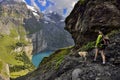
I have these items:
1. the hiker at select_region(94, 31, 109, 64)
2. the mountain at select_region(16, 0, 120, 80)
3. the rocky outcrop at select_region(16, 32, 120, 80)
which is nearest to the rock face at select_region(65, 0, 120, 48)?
the mountain at select_region(16, 0, 120, 80)

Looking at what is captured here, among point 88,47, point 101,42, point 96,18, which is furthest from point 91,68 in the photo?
point 96,18

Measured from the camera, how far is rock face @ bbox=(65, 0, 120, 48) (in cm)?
6072

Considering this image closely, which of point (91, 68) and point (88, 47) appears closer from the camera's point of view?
point (91, 68)

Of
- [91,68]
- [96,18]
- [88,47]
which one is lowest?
[91,68]

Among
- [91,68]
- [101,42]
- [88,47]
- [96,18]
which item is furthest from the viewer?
[96,18]

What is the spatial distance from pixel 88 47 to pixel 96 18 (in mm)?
22217

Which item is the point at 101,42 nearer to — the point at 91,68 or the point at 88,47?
the point at 91,68

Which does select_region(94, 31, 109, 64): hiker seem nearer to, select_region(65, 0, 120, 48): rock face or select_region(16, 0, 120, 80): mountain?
select_region(16, 0, 120, 80): mountain

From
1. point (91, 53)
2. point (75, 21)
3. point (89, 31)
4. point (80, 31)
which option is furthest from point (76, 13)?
point (91, 53)

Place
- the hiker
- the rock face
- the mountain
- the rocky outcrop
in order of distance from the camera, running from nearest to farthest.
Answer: the rocky outcrop → the hiker → the mountain → the rock face

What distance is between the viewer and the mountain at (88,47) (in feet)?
107

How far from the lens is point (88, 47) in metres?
41.7

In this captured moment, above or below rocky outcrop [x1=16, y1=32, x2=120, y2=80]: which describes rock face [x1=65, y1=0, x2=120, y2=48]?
above

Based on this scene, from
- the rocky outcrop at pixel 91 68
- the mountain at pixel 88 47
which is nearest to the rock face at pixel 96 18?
the mountain at pixel 88 47
